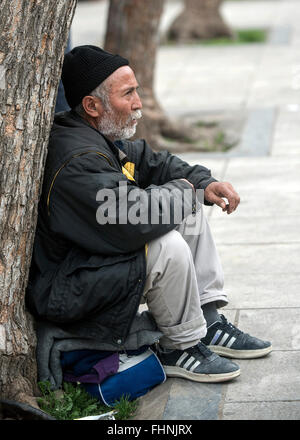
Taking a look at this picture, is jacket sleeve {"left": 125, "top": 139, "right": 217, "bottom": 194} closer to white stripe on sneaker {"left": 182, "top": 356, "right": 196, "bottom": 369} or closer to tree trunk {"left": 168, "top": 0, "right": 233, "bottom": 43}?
white stripe on sneaker {"left": 182, "top": 356, "right": 196, "bottom": 369}

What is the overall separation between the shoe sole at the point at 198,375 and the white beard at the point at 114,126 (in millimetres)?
1107

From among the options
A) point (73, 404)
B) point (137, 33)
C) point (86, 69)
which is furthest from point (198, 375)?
point (137, 33)

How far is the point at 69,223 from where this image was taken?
342cm

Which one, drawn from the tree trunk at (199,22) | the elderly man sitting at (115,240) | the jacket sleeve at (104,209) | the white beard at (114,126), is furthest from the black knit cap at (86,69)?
the tree trunk at (199,22)

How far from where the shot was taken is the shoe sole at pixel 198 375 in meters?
3.62

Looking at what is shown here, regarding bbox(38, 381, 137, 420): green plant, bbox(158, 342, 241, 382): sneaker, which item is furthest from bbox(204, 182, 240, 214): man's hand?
bbox(38, 381, 137, 420): green plant

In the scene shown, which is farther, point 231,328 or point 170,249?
point 231,328

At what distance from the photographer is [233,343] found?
3.85 m

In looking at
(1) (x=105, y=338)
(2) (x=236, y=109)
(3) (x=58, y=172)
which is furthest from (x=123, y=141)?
(2) (x=236, y=109)

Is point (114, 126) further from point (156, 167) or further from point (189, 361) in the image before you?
point (189, 361)

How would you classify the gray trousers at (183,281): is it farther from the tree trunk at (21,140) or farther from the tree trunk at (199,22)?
the tree trunk at (199,22)

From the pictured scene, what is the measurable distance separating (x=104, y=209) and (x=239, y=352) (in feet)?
3.44

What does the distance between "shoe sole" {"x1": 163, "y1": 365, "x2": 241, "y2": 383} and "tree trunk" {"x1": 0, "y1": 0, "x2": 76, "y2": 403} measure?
0.67 meters

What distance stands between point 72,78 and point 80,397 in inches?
56.5
